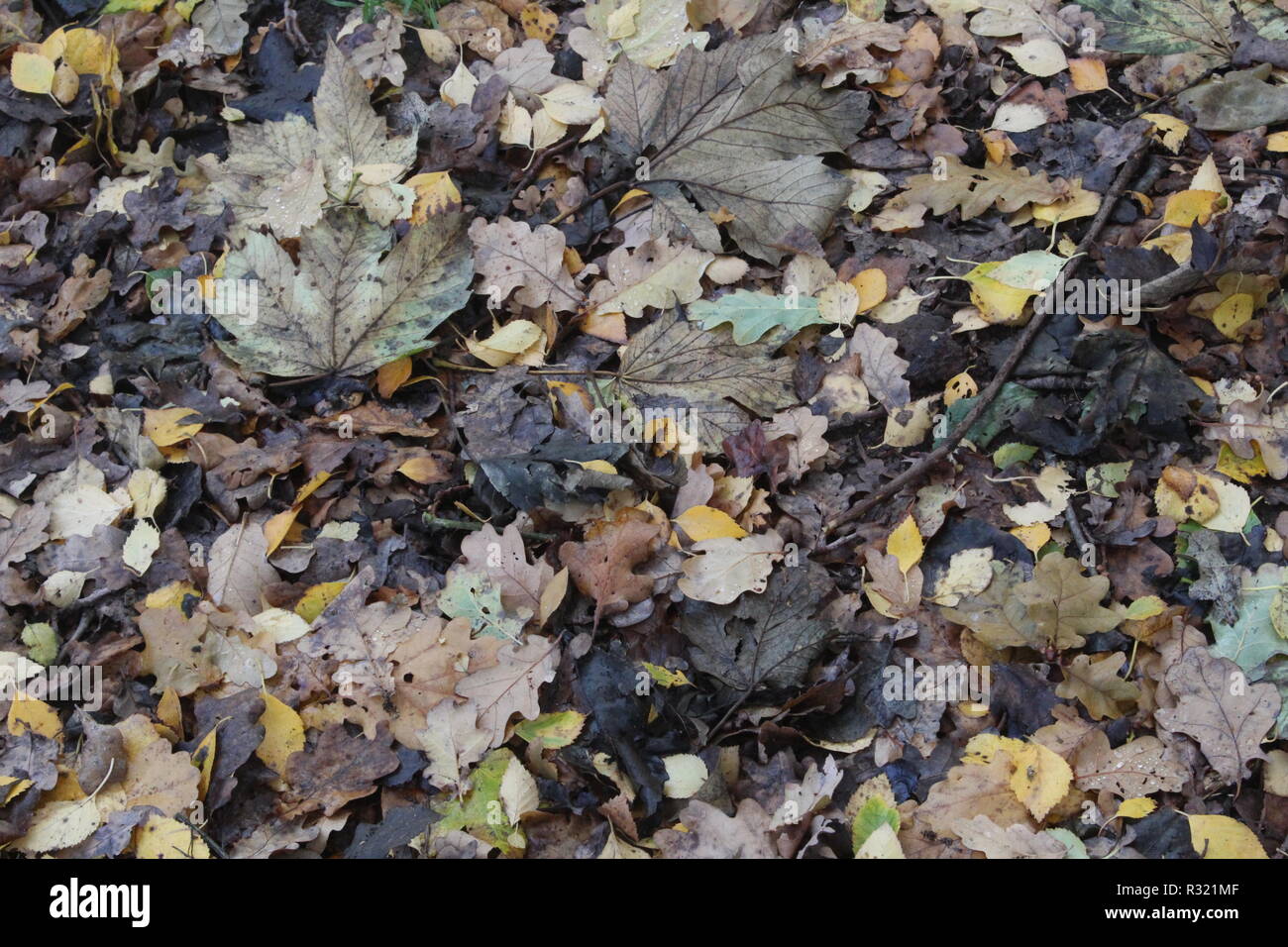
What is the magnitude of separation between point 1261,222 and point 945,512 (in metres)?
1.24

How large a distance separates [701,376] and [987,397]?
765mm

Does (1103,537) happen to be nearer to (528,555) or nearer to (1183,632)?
(1183,632)

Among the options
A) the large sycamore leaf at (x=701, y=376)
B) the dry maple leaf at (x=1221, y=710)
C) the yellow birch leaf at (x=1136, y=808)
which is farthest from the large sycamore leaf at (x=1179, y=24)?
the yellow birch leaf at (x=1136, y=808)

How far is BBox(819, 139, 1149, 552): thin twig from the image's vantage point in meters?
2.60

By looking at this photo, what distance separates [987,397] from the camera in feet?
8.77

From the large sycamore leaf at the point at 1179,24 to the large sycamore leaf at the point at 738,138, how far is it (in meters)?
0.89

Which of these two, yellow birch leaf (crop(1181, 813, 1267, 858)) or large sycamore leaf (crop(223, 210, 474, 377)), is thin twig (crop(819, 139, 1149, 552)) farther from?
large sycamore leaf (crop(223, 210, 474, 377))

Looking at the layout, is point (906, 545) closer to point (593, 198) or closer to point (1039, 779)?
point (1039, 779)

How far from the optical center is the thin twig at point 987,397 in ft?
8.52

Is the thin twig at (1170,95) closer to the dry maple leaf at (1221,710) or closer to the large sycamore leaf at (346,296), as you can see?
the dry maple leaf at (1221,710)

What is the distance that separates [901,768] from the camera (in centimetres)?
228

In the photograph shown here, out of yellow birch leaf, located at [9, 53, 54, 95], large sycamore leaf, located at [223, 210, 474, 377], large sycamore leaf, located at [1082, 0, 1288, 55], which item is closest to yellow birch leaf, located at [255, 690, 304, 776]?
large sycamore leaf, located at [223, 210, 474, 377]

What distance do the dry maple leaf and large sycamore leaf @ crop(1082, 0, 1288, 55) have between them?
1.98 meters

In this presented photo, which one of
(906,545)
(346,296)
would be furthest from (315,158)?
(906,545)
